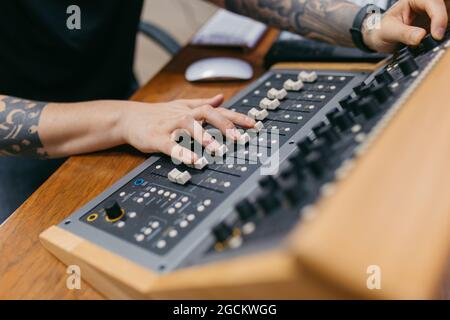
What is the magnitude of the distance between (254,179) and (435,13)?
0.47 meters

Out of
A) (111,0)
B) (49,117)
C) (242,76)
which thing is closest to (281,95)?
(242,76)

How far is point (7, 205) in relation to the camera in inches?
39.0

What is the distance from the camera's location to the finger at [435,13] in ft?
2.26

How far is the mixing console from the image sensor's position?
387mm

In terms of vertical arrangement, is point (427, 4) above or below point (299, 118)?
above

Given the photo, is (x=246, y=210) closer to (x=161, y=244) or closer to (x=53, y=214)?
(x=161, y=244)

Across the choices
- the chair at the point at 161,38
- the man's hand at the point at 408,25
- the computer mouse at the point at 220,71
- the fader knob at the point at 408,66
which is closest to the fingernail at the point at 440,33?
the man's hand at the point at 408,25

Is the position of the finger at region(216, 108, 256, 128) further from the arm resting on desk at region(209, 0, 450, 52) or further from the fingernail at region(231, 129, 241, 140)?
the arm resting on desk at region(209, 0, 450, 52)

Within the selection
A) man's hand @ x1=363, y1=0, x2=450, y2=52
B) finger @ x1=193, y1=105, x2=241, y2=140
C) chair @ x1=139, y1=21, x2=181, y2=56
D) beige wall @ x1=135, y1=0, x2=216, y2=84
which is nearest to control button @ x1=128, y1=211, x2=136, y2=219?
finger @ x1=193, y1=105, x2=241, y2=140

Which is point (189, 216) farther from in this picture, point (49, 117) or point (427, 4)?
point (427, 4)

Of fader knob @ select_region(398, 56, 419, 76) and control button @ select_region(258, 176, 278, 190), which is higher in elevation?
fader knob @ select_region(398, 56, 419, 76)

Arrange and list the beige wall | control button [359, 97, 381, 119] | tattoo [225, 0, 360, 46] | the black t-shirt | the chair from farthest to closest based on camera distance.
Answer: the beige wall, the chair, the black t-shirt, tattoo [225, 0, 360, 46], control button [359, 97, 381, 119]

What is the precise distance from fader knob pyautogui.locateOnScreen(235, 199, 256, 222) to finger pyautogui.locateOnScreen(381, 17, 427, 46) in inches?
19.9

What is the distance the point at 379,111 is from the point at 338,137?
0.07 m
